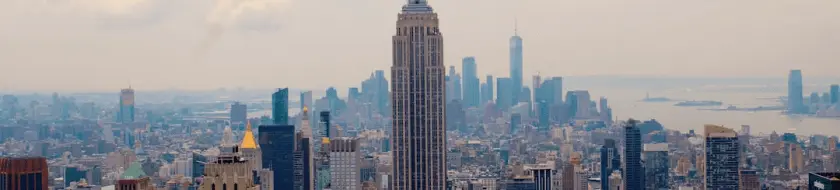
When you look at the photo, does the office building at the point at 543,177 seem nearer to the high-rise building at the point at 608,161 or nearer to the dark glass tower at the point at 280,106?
the high-rise building at the point at 608,161

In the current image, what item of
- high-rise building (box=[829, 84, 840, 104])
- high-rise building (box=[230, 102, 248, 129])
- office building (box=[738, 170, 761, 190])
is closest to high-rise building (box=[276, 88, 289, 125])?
high-rise building (box=[230, 102, 248, 129])

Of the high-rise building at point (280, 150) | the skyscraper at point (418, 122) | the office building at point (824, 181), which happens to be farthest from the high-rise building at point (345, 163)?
the office building at point (824, 181)

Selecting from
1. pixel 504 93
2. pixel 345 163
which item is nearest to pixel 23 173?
pixel 345 163

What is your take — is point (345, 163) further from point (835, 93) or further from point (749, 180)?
point (835, 93)

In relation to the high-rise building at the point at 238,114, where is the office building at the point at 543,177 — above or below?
below

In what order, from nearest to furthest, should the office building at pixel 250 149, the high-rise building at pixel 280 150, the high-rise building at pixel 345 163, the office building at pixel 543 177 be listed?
the office building at pixel 250 149 → the high-rise building at pixel 280 150 → the high-rise building at pixel 345 163 → the office building at pixel 543 177

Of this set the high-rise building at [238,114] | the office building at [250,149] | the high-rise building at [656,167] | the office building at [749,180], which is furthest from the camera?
the high-rise building at [656,167]

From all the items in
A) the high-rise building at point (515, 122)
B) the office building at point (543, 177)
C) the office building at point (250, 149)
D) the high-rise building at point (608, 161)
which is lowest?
the office building at point (543, 177)
